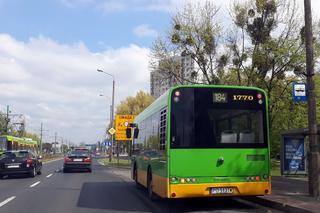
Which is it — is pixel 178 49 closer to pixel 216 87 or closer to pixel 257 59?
pixel 257 59

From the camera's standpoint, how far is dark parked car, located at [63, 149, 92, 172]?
Answer: 108ft

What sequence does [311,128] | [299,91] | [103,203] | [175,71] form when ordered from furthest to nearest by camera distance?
1. [175,71]
2. [103,203]
3. [299,91]
4. [311,128]

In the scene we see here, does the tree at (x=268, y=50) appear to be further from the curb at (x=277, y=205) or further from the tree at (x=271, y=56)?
the curb at (x=277, y=205)

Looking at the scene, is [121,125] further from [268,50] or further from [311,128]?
[311,128]

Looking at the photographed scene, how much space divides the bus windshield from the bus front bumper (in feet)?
3.05

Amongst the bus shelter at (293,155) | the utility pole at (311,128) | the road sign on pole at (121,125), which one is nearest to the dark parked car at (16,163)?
the bus shelter at (293,155)

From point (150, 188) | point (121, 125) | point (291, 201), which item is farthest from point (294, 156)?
point (121, 125)

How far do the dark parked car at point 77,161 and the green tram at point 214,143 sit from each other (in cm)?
2116

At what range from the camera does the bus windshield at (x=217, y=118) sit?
1208cm

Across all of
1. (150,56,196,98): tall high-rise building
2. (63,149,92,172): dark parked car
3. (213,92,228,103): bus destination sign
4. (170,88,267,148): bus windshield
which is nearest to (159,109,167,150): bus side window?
(170,88,267,148): bus windshield

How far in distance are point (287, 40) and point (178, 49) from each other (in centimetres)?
781

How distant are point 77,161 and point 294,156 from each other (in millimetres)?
15599

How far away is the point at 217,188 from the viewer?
12070mm

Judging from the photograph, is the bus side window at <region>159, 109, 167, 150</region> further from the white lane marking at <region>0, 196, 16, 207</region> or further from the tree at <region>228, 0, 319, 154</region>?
the tree at <region>228, 0, 319, 154</region>
